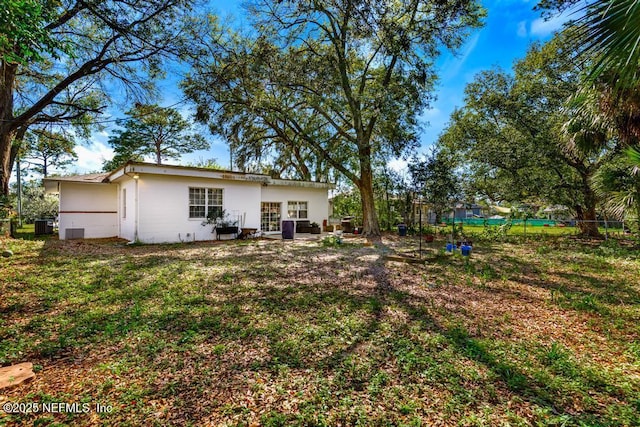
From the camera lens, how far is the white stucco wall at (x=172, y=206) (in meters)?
10.7

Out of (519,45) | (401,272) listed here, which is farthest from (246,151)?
(519,45)

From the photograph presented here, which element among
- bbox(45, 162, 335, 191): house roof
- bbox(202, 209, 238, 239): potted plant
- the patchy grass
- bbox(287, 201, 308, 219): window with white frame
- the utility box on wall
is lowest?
the patchy grass

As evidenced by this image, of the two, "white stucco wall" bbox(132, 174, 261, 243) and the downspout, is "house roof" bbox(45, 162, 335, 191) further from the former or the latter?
the downspout

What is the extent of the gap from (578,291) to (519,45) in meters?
14.2

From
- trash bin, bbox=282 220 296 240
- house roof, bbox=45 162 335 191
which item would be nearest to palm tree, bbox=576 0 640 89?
house roof, bbox=45 162 335 191

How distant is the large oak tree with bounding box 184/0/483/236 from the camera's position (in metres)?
11.3

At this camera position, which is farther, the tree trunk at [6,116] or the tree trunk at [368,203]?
the tree trunk at [368,203]

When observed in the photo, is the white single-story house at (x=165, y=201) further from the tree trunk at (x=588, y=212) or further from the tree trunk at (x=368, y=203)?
the tree trunk at (x=588, y=212)

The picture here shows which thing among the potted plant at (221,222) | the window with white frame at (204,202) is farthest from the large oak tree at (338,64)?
the potted plant at (221,222)

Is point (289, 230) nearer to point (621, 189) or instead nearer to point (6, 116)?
point (6, 116)

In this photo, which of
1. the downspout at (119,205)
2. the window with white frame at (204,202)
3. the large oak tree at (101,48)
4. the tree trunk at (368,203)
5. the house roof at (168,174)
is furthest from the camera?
the tree trunk at (368,203)

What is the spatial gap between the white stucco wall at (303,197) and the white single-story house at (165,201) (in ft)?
0.18

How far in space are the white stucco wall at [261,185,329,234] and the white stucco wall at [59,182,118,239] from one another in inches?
286

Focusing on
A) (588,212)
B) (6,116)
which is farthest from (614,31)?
(588,212)
